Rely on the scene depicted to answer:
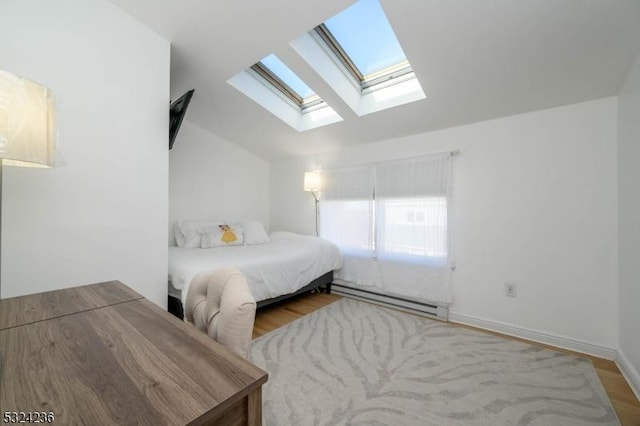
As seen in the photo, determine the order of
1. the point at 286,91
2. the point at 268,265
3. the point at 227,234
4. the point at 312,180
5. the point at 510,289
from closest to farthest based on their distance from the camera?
1. the point at 510,289
2. the point at 268,265
3. the point at 286,91
4. the point at 227,234
5. the point at 312,180

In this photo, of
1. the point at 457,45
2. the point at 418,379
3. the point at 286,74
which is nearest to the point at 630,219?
the point at 457,45

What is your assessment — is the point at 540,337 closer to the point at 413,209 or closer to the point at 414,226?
the point at 414,226

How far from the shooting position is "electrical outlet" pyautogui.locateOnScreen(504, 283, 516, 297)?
2301mm

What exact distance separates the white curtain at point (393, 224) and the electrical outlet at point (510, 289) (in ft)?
1.57

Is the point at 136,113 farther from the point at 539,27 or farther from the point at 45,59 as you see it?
the point at 539,27

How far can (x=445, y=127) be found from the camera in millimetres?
2646

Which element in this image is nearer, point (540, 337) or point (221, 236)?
point (540, 337)

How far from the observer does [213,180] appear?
3715mm

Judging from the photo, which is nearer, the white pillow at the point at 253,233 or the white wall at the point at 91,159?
the white wall at the point at 91,159

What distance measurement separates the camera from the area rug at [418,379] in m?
1.38

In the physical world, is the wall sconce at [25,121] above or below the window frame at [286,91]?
below

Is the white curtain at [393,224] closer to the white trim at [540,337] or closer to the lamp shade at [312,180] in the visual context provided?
the lamp shade at [312,180]

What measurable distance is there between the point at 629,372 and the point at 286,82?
12.0 feet

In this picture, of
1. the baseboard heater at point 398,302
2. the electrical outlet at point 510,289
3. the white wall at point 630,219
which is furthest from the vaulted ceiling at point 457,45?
the baseboard heater at point 398,302
